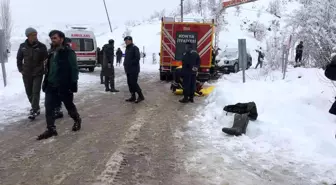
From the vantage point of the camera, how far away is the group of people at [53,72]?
6.25 meters

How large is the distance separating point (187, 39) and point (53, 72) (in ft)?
33.5

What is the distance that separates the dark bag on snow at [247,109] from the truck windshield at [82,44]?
15176mm

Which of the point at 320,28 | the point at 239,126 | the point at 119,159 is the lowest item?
the point at 119,159

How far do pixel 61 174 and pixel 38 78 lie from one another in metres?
3.62

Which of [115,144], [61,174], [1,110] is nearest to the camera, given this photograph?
[61,174]

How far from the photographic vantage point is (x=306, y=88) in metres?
9.48

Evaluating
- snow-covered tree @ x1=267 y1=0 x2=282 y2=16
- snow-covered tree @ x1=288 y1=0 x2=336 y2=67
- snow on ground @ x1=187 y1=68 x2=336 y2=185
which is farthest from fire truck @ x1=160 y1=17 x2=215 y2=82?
snow-covered tree @ x1=267 y1=0 x2=282 y2=16

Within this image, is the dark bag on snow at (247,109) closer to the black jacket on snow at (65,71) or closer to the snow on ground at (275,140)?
the snow on ground at (275,140)

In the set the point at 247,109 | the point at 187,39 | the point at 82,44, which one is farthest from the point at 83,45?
the point at 247,109

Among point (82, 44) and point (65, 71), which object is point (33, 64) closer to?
point (65, 71)

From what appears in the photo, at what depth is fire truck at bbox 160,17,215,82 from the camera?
15.8 m

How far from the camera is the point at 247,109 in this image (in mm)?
7305

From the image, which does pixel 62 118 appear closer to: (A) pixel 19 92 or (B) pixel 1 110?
(B) pixel 1 110

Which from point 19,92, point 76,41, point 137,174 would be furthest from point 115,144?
point 76,41
